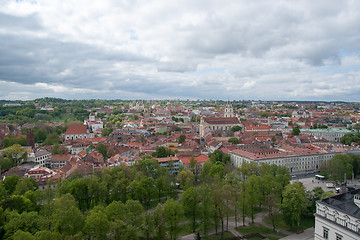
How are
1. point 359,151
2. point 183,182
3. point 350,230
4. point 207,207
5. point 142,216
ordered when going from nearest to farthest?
point 350,230, point 142,216, point 207,207, point 183,182, point 359,151

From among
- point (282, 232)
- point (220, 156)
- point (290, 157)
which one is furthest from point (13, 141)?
point (290, 157)

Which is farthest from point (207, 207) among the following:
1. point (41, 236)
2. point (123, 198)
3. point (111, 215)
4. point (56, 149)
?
point (56, 149)

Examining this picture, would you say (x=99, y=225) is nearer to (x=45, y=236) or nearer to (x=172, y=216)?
(x=45, y=236)

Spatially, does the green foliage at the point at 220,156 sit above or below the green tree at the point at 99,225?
below

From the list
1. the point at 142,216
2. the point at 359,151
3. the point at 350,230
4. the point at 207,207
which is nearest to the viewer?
the point at 350,230

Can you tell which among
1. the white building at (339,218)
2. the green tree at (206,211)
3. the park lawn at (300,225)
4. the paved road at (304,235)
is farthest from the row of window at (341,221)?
the green tree at (206,211)

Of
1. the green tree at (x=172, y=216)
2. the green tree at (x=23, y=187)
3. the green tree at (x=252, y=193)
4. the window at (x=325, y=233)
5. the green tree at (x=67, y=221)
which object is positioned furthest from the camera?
the green tree at (x=23, y=187)

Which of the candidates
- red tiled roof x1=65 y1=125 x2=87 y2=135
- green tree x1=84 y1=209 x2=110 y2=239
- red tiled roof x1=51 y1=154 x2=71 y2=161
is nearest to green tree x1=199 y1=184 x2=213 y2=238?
green tree x1=84 y1=209 x2=110 y2=239

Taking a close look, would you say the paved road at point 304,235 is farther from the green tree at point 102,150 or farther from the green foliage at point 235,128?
the green foliage at point 235,128

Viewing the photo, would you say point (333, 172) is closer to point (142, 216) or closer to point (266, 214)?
point (266, 214)
